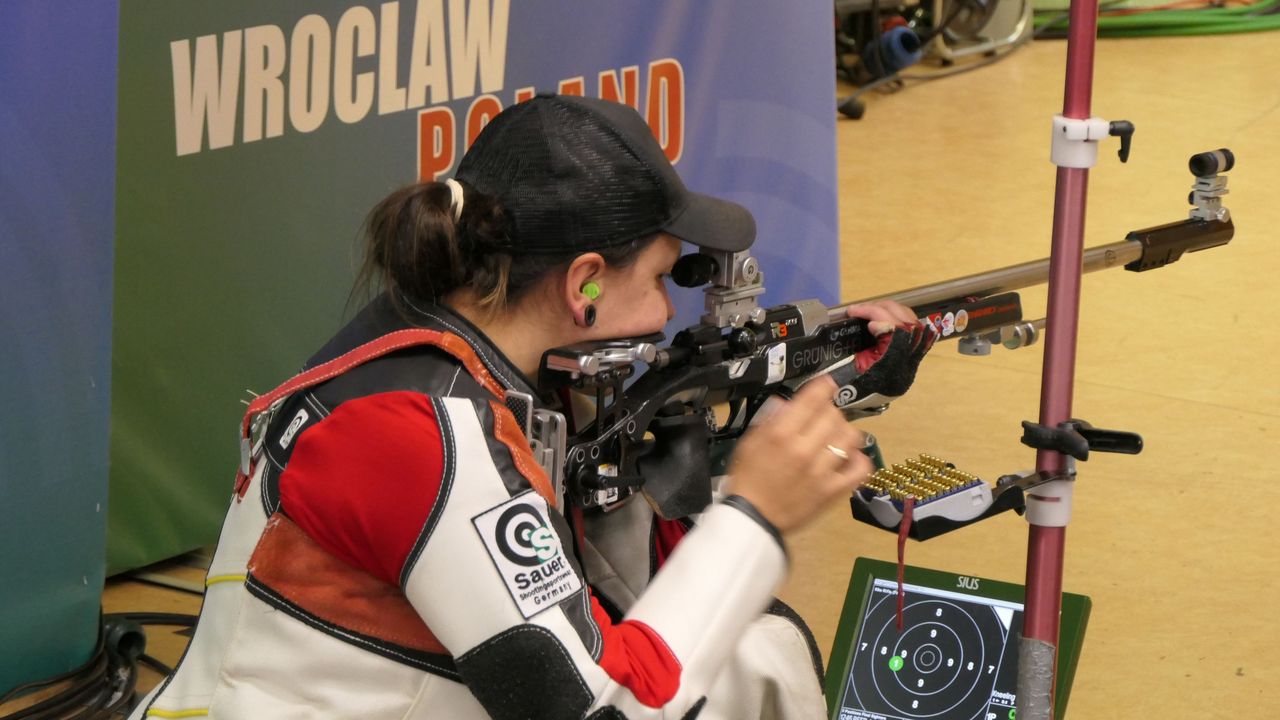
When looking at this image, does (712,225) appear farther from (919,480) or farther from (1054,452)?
(1054,452)

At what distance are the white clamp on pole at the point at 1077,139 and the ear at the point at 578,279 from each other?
58cm

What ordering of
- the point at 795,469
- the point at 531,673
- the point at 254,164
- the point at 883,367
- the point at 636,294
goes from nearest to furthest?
the point at 531,673 < the point at 795,469 < the point at 636,294 < the point at 883,367 < the point at 254,164

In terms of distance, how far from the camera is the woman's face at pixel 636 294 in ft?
5.42

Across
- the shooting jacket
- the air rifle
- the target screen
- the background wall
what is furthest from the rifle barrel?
the background wall

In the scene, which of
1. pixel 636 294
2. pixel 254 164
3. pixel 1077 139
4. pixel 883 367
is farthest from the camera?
pixel 254 164

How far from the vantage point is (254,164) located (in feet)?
9.56

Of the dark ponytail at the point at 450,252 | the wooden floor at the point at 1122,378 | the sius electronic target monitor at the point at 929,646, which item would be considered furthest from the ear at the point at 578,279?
the wooden floor at the point at 1122,378

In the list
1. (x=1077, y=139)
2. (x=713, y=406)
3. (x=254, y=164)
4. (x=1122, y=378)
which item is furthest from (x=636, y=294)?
(x=1122, y=378)

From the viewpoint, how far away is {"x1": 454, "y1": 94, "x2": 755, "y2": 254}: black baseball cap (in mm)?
1587

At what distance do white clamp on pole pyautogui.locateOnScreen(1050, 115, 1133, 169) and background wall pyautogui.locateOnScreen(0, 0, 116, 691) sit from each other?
1.33 m

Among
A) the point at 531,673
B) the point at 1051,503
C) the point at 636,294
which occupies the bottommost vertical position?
the point at 531,673

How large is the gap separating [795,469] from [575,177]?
0.37 m

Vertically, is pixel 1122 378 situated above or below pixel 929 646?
above

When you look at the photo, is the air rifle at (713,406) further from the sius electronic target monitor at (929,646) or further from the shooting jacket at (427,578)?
the sius electronic target monitor at (929,646)
